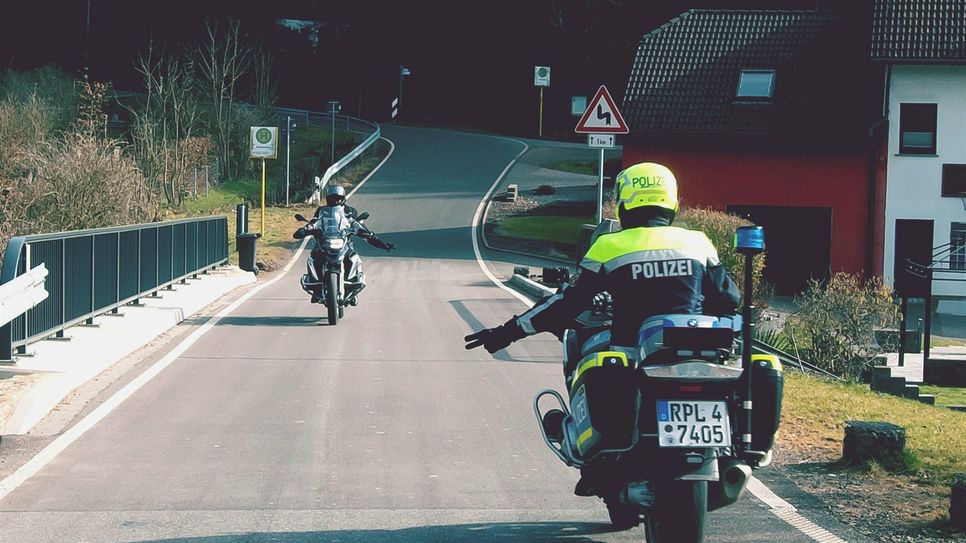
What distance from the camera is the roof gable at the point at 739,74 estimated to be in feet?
119

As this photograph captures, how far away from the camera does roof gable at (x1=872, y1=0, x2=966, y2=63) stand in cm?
3403

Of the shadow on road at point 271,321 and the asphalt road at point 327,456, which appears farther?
the shadow on road at point 271,321

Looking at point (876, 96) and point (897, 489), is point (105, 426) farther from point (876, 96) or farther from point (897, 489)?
point (876, 96)

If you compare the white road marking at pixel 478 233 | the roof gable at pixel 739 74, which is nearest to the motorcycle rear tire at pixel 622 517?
the white road marking at pixel 478 233

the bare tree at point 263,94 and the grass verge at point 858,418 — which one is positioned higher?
the bare tree at point 263,94

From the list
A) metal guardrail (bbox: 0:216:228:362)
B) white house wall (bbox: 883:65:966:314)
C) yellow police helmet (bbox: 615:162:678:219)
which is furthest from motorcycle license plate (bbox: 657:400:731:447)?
white house wall (bbox: 883:65:966:314)

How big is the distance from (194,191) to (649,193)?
4041cm

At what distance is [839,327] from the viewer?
18.0 m

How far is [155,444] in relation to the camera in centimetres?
814

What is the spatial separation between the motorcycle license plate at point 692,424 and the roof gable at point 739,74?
31811 millimetres

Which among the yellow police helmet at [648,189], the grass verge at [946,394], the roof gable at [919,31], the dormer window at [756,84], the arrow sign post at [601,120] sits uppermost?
the roof gable at [919,31]

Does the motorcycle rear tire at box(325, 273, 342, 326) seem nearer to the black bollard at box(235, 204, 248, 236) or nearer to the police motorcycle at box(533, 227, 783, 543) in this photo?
the police motorcycle at box(533, 227, 783, 543)

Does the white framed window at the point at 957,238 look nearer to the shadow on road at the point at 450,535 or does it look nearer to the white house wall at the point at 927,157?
the white house wall at the point at 927,157

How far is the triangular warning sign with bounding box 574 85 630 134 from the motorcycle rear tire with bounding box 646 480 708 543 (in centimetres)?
1253
